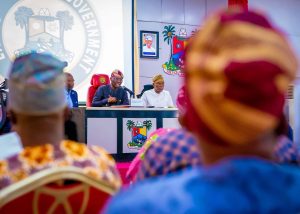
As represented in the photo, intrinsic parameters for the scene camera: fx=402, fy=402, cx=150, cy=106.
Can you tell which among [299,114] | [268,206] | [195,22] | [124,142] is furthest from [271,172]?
[195,22]

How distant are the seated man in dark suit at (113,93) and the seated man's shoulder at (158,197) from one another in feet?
15.3

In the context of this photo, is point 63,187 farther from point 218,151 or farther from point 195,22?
point 195,22

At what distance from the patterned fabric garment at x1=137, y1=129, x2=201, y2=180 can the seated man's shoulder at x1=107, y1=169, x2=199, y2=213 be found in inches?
15.3

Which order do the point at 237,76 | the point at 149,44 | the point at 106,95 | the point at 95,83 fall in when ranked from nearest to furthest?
the point at 237,76, the point at 106,95, the point at 95,83, the point at 149,44

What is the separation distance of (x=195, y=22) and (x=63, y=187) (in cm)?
718

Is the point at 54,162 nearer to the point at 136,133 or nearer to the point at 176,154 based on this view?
the point at 176,154

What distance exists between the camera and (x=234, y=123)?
45 centimetres

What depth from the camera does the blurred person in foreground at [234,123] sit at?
43 centimetres

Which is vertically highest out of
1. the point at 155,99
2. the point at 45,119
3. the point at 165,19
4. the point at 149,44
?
the point at 165,19

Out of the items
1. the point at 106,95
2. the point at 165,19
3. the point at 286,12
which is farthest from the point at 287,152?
the point at 286,12

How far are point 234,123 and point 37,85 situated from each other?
480 millimetres

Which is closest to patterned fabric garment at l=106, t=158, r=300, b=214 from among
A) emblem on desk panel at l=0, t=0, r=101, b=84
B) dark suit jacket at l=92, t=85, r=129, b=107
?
dark suit jacket at l=92, t=85, r=129, b=107

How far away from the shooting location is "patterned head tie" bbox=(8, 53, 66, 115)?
0.80 metres

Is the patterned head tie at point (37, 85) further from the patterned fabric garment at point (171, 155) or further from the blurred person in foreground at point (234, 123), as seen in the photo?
the blurred person in foreground at point (234, 123)
